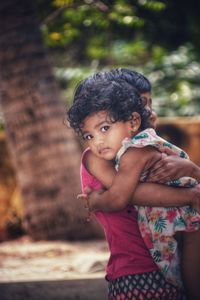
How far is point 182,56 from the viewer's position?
930 cm

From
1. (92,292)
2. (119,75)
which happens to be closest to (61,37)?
(92,292)

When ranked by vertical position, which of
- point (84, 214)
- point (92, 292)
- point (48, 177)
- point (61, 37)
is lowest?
point (84, 214)

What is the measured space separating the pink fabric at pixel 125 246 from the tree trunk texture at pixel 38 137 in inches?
122

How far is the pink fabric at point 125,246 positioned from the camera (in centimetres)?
212

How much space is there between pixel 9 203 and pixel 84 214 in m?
1.71

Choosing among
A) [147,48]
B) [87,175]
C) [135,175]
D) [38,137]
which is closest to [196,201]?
[135,175]

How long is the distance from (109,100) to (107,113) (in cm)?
5

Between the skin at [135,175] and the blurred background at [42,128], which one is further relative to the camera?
the blurred background at [42,128]

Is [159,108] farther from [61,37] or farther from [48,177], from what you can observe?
[48,177]

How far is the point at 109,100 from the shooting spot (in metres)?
2.09

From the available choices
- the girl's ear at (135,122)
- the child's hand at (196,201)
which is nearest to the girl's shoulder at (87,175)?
the girl's ear at (135,122)

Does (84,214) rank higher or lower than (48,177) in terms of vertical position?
lower

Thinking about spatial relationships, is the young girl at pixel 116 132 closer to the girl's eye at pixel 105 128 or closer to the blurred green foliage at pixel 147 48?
the girl's eye at pixel 105 128

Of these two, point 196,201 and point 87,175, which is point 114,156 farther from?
point 196,201
